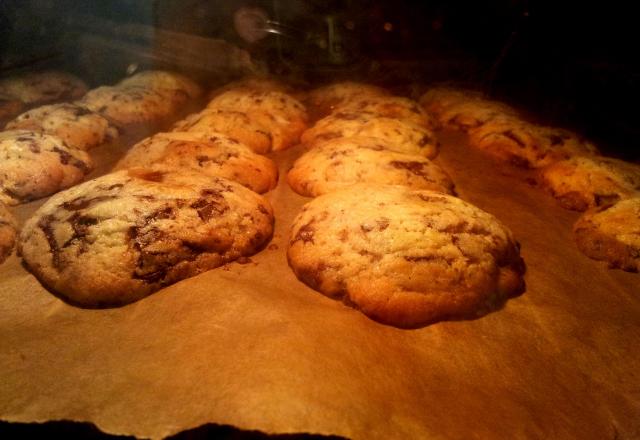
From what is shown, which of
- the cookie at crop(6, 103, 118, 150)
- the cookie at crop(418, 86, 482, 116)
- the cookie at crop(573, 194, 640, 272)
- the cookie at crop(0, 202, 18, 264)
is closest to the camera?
the cookie at crop(0, 202, 18, 264)

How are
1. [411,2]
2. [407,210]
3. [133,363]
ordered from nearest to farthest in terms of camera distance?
[133,363] → [407,210] → [411,2]

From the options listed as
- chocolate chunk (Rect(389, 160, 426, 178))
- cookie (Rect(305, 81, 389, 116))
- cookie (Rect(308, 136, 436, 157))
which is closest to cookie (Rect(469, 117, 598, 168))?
cookie (Rect(308, 136, 436, 157))

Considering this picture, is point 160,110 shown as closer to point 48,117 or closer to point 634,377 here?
point 48,117

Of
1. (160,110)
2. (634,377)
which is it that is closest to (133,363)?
(634,377)

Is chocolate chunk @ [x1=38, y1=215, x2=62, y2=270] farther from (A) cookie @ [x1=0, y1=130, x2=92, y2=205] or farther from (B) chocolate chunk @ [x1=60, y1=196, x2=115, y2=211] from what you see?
(A) cookie @ [x1=0, y1=130, x2=92, y2=205]

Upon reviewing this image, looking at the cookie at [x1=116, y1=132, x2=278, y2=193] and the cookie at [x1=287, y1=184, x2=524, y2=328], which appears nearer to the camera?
the cookie at [x1=287, y1=184, x2=524, y2=328]

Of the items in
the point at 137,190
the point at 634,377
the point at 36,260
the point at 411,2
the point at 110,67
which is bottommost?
the point at 110,67
